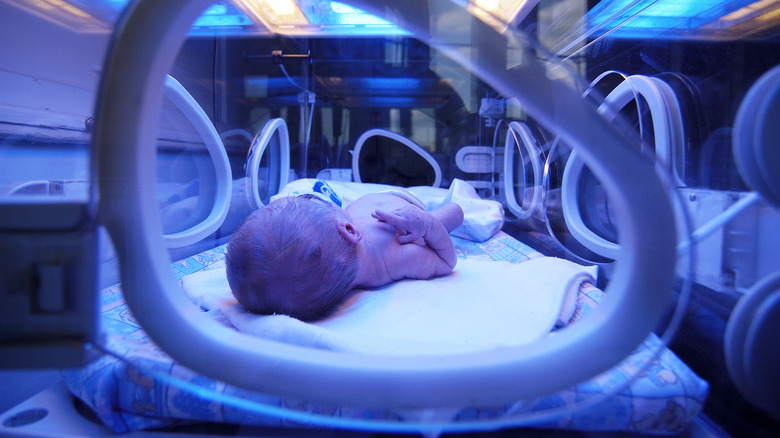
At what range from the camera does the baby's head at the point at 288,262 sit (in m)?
0.59

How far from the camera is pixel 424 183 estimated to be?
1997 mm

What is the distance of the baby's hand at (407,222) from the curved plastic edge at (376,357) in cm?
49

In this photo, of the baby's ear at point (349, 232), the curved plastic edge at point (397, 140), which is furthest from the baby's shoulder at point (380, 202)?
the curved plastic edge at point (397, 140)

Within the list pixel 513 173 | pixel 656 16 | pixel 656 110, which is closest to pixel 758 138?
pixel 656 110

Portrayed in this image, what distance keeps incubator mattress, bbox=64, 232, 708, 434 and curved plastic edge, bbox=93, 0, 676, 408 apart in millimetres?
33

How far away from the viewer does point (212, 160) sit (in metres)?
1.23

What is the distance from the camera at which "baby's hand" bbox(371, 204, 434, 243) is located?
2.77ft

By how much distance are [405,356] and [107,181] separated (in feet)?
0.99

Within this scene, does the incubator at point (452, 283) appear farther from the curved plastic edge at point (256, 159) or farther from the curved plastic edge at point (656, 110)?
the curved plastic edge at point (256, 159)

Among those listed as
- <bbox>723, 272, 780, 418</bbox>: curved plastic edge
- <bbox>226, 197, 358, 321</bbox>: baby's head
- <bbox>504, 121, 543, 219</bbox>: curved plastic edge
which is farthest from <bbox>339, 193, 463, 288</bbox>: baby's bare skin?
<bbox>504, 121, 543, 219</bbox>: curved plastic edge

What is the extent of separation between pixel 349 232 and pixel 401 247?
0.18 metres

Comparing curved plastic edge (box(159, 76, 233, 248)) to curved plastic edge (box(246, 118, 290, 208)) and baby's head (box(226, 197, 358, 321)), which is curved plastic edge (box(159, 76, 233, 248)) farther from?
baby's head (box(226, 197, 358, 321))

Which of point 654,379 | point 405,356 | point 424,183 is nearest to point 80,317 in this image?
point 405,356

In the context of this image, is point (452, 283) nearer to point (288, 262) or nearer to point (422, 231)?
point (422, 231)
